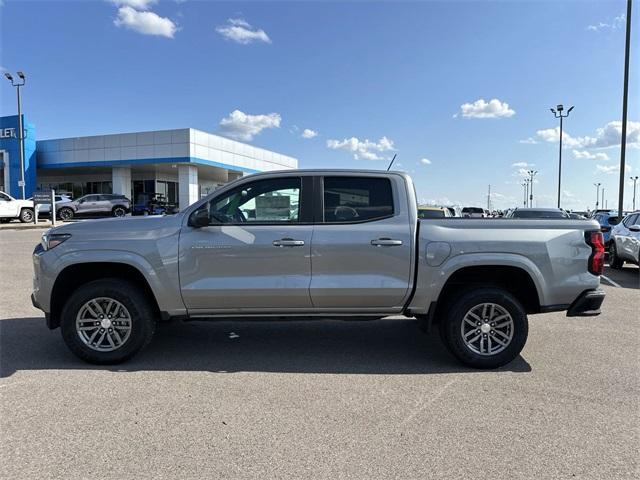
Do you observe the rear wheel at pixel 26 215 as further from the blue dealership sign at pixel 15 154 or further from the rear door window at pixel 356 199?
the rear door window at pixel 356 199

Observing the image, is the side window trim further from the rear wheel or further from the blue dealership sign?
Answer: the blue dealership sign

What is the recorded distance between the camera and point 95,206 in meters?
31.2

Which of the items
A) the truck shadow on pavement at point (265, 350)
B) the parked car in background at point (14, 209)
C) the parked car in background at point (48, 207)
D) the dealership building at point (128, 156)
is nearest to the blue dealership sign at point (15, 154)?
the dealership building at point (128, 156)

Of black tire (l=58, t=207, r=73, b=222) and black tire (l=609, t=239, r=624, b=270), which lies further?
black tire (l=58, t=207, r=73, b=222)

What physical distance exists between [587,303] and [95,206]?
3152cm

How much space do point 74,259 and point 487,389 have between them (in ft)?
13.4

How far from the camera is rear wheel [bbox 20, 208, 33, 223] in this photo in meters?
25.8

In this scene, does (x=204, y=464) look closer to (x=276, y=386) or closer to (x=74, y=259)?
(x=276, y=386)

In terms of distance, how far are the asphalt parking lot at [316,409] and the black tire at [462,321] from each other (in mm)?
127

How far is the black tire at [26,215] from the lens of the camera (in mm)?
25766

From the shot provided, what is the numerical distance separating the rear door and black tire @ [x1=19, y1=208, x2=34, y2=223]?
26163mm

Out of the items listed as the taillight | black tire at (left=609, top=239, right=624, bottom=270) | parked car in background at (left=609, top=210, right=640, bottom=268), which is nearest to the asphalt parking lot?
the taillight

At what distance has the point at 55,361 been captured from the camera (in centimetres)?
498

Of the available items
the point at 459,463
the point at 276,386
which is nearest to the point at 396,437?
the point at 459,463
